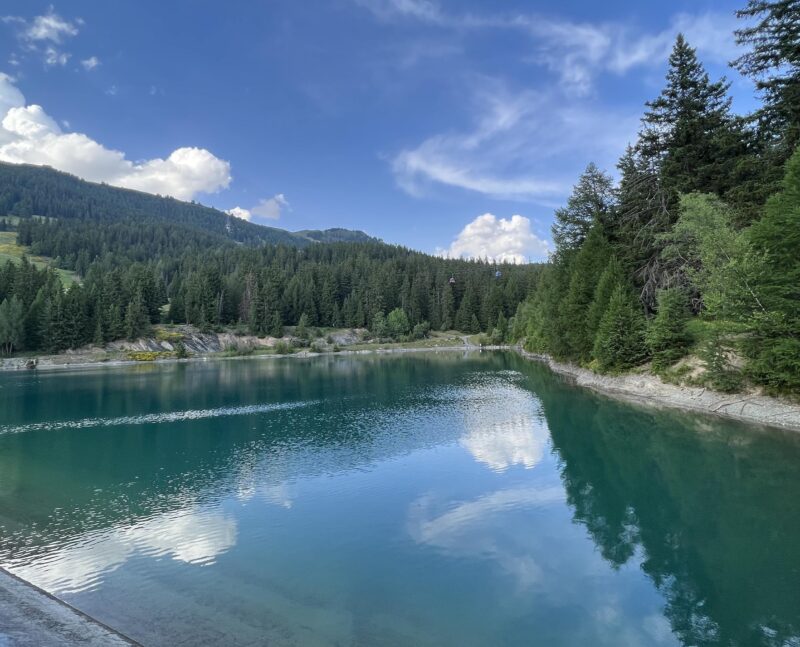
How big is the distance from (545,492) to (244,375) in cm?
6646

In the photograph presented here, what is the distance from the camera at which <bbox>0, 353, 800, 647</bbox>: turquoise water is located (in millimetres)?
11570

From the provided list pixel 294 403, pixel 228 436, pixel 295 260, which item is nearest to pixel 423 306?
pixel 295 260

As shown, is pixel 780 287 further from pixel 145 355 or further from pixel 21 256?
pixel 21 256

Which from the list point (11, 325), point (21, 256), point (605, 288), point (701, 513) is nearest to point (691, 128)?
point (605, 288)

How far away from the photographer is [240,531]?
17641mm

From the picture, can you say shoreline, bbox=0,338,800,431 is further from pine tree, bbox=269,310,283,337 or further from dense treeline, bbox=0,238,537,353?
pine tree, bbox=269,310,283,337

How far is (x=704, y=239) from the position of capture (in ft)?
108

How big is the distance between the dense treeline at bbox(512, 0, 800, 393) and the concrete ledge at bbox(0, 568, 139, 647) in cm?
3341

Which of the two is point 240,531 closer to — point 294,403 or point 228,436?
point 228,436

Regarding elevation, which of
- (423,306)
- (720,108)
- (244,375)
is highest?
(720,108)

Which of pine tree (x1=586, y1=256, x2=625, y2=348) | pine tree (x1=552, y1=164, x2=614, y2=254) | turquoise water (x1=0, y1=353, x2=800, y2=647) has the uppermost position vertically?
pine tree (x1=552, y1=164, x2=614, y2=254)

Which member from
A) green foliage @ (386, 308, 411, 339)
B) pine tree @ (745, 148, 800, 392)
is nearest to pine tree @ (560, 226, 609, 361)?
pine tree @ (745, 148, 800, 392)

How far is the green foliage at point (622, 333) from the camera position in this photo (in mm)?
44719

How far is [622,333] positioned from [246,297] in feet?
405
